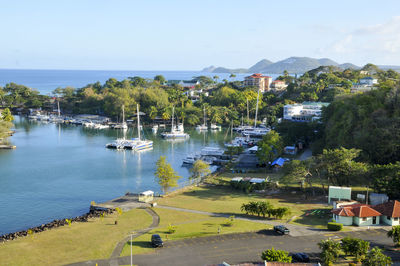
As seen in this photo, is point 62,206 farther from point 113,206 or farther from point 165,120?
point 165,120

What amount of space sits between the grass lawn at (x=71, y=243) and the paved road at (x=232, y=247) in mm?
2542

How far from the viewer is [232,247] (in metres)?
33.5

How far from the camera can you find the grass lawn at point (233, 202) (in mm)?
42375

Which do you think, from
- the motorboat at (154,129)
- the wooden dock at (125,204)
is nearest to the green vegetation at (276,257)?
the wooden dock at (125,204)

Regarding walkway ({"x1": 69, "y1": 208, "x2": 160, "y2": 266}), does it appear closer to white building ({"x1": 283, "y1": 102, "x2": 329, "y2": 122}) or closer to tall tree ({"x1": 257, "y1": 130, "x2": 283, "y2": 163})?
tall tree ({"x1": 257, "y1": 130, "x2": 283, "y2": 163})

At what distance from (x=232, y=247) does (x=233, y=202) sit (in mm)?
15798

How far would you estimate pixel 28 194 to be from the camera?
184 feet

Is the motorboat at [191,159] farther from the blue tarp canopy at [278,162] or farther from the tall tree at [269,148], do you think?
the blue tarp canopy at [278,162]

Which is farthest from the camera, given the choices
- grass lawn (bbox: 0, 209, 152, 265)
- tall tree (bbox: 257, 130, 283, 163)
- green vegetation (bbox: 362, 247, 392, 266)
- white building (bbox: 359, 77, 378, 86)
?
white building (bbox: 359, 77, 378, 86)

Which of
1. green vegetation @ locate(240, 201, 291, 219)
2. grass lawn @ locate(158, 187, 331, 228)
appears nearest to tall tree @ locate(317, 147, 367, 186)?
grass lawn @ locate(158, 187, 331, 228)

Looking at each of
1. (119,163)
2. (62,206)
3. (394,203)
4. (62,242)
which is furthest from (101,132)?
(394,203)

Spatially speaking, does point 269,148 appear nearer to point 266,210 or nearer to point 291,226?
point 266,210

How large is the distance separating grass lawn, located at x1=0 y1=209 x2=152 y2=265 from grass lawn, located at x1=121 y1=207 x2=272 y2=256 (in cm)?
205

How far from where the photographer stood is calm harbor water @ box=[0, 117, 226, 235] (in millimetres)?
50250
